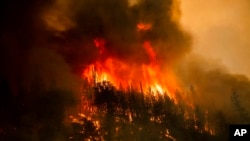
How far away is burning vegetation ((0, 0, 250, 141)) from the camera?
10.1m

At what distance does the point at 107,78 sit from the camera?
10.7 m

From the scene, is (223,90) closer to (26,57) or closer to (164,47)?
(164,47)

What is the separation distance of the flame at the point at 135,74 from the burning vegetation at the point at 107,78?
0.03 m

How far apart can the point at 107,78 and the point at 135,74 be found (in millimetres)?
751

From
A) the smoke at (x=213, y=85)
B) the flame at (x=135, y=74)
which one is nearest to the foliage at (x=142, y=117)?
the flame at (x=135, y=74)

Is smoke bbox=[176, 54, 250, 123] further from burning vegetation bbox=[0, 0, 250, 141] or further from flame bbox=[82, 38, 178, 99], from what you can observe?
flame bbox=[82, 38, 178, 99]

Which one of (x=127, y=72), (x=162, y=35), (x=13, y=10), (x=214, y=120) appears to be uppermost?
(x=13, y=10)

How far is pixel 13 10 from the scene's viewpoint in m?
11.0

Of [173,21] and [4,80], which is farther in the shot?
[173,21]

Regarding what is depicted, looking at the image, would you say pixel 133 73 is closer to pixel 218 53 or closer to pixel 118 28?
pixel 118 28

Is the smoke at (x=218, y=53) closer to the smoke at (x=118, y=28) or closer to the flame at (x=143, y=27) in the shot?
the smoke at (x=118, y=28)

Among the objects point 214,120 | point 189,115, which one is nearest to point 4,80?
point 189,115

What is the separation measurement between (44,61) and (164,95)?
3248 millimetres

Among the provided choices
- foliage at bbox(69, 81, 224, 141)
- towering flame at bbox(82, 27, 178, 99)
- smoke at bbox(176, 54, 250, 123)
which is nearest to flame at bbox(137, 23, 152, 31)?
towering flame at bbox(82, 27, 178, 99)
